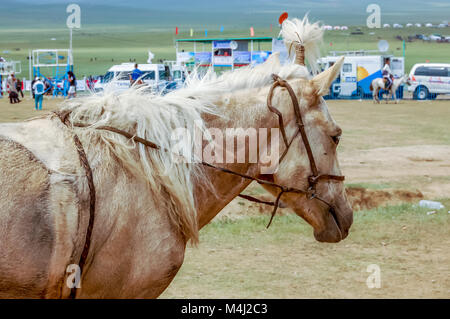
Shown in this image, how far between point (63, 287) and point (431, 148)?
1375cm

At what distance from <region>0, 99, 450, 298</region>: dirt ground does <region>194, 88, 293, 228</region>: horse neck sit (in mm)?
2534

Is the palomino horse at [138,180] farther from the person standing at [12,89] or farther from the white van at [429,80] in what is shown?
the white van at [429,80]

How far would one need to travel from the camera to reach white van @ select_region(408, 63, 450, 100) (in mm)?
34250

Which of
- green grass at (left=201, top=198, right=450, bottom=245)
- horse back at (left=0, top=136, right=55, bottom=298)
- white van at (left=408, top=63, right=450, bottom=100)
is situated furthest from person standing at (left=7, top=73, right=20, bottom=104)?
horse back at (left=0, top=136, right=55, bottom=298)

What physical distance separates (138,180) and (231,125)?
2.34 ft

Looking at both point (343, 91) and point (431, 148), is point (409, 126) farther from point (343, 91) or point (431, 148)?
point (343, 91)

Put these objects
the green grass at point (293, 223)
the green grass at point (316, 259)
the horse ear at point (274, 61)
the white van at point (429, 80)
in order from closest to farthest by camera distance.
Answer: the horse ear at point (274, 61) → the green grass at point (316, 259) → the green grass at point (293, 223) → the white van at point (429, 80)

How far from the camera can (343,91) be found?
37094 mm

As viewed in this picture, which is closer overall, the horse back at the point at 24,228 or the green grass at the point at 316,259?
the horse back at the point at 24,228

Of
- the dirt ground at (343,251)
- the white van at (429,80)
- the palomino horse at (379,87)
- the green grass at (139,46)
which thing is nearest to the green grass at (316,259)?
the dirt ground at (343,251)

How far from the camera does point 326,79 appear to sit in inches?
142

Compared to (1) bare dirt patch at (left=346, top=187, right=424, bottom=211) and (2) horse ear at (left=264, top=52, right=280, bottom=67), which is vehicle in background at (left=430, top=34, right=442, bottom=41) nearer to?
(1) bare dirt patch at (left=346, top=187, right=424, bottom=211)

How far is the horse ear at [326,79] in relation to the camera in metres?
3.57
